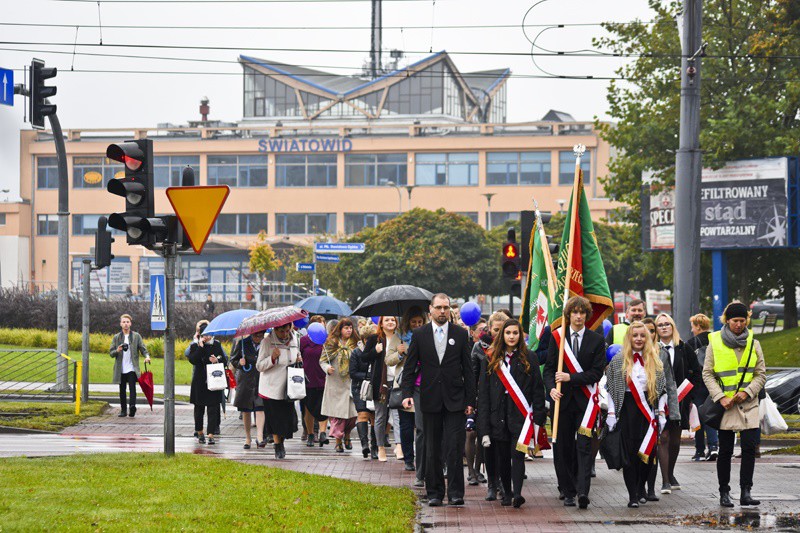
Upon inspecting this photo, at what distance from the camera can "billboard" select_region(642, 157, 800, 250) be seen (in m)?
33.5

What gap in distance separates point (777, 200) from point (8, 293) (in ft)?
88.4

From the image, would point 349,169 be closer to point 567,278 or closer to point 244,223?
point 244,223

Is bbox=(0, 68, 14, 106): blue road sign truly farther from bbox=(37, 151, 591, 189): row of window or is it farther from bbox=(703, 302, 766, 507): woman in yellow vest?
bbox=(37, 151, 591, 189): row of window

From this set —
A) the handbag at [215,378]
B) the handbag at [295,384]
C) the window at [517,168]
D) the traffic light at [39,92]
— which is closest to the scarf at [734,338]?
the handbag at [295,384]

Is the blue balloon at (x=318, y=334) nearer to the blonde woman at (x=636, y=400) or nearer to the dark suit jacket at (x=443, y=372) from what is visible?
the dark suit jacket at (x=443, y=372)

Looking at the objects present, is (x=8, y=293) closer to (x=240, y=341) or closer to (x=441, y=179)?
(x=240, y=341)

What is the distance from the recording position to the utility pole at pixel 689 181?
19172 mm

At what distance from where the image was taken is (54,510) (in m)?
9.90

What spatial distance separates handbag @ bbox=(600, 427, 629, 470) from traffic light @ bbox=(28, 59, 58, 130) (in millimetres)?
14831

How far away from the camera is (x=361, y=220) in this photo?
93.4 metres

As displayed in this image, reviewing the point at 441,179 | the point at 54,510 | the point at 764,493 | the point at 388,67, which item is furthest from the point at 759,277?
the point at 388,67

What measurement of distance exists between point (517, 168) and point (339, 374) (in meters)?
75.4

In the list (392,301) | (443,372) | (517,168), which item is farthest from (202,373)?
(517,168)

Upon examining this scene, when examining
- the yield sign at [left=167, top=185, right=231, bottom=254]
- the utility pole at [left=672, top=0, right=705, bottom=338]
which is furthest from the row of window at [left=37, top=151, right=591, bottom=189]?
the yield sign at [left=167, top=185, right=231, bottom=254]
